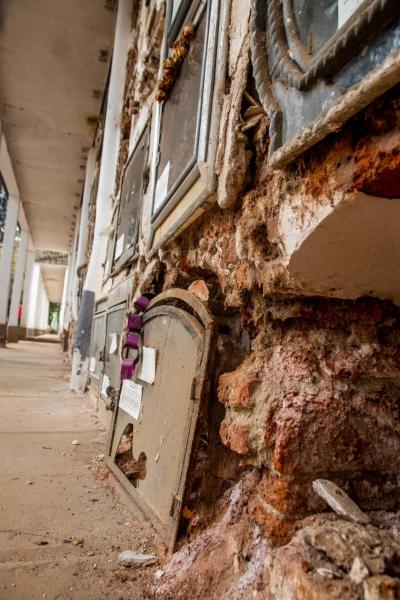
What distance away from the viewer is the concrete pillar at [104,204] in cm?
391

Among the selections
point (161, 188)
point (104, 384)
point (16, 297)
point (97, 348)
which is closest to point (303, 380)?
point (161, 188)

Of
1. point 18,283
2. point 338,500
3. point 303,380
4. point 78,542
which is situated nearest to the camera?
point 338,500

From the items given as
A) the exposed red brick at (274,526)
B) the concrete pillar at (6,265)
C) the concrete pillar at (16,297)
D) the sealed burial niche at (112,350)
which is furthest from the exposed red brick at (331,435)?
the concrete pillar at (16,297)

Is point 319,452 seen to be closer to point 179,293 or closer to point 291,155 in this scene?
point 291,155

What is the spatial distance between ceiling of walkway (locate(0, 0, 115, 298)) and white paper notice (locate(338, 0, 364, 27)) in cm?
559

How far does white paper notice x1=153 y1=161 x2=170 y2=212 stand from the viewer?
172cm

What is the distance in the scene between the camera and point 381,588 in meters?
0.52

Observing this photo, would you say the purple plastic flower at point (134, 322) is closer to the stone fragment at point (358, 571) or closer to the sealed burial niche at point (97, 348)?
the stone fragment at point (358, 571)

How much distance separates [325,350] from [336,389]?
0.09 meters

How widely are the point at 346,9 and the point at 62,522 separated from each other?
56.0 inches

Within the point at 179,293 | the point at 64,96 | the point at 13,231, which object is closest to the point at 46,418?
the point at 179,293

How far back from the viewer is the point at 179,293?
1362 millimetres

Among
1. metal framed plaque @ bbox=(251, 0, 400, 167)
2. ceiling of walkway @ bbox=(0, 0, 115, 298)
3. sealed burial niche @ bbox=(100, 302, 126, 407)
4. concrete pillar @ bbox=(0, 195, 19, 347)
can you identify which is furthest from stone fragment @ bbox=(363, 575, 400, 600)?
concrete pillar @ bbox=(0, 195, 19, 347)

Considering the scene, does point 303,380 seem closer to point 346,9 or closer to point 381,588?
point 381,588
